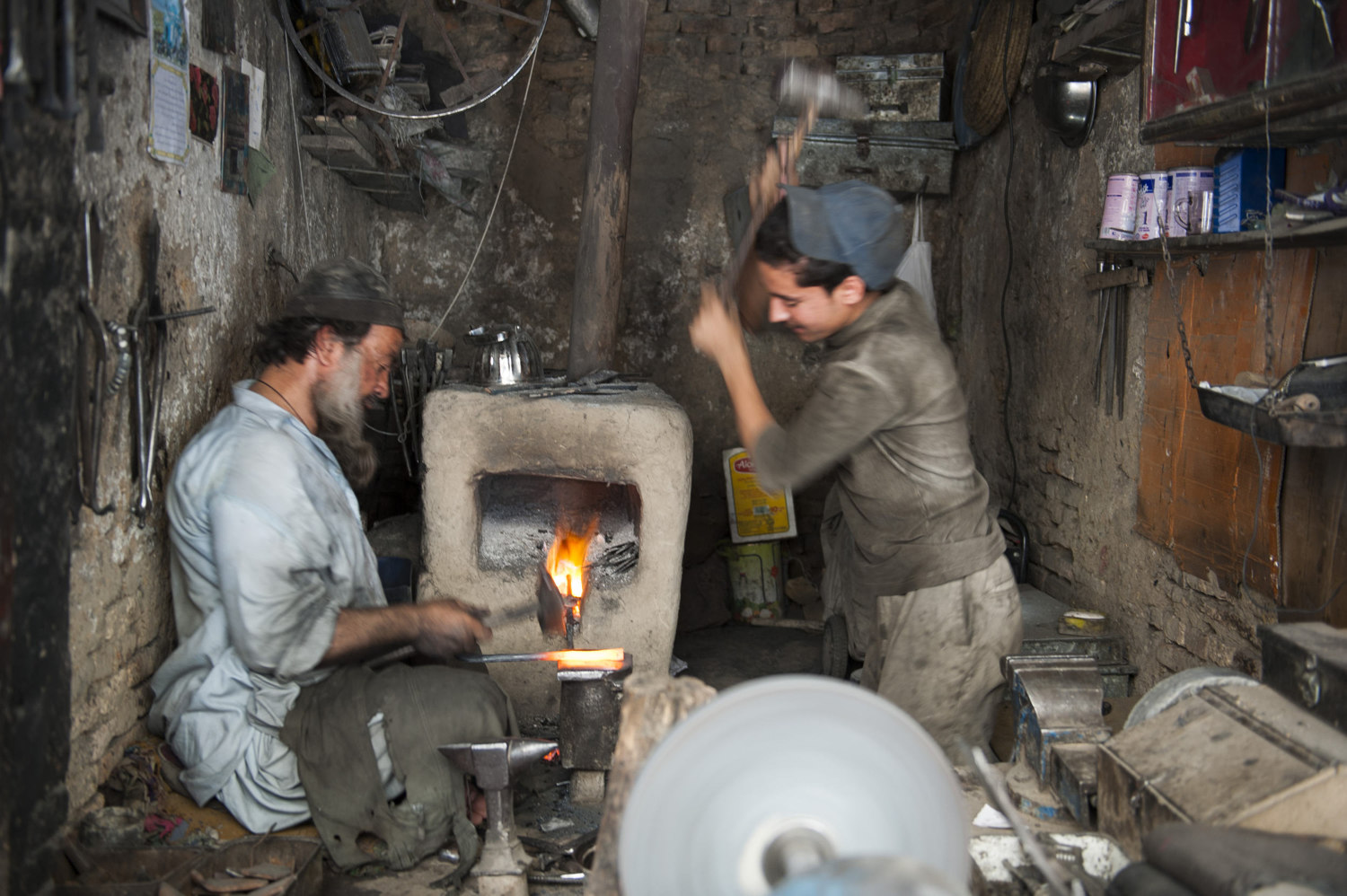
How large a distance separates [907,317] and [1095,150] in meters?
2.21

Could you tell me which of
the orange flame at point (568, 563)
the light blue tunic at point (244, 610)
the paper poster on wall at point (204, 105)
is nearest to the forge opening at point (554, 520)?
the orange flame at point (568, 563)

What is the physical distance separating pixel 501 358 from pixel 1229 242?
255 centimetres

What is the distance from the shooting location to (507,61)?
5668 millimetres

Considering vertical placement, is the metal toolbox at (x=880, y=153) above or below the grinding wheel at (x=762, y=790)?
above

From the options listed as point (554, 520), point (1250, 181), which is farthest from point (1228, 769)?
point (554, 520)

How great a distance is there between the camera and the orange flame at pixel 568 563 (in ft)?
11.5

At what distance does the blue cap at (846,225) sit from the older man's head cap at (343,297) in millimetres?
1392

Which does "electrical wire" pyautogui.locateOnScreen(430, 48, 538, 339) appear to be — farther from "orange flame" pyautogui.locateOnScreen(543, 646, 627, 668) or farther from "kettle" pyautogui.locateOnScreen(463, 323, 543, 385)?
"orange flame" pyautogui.locateOnScreen(543, 646, 627, 668)

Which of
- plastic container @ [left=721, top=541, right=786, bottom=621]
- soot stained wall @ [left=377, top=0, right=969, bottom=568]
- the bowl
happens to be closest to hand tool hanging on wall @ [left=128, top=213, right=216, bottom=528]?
soot stained wall @ [left=377, top=0, right=969, bottom=568]

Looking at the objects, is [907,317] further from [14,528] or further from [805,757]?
[14,528]

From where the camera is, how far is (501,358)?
4.03m

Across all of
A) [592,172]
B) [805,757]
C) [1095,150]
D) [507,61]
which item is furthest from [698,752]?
[507,61]

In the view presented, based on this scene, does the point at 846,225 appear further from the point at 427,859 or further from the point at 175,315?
the point at 427,859

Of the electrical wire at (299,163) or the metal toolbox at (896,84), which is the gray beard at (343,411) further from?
the metal toolbox at (896,84)
